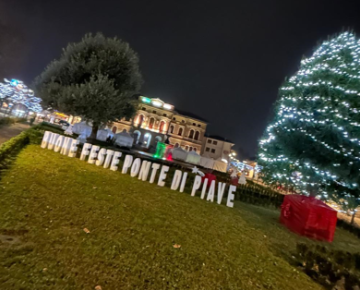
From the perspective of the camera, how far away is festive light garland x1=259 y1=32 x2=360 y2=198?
8672 millimetres

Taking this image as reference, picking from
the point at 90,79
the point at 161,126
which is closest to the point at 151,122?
the point at 161,126

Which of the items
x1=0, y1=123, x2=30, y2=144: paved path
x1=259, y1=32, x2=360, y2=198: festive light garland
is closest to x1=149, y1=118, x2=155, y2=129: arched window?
x1=0, y1=123, x2=30, y2=144: paved path

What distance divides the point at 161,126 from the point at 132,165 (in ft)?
138

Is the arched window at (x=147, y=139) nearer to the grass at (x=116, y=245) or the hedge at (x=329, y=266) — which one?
the grass at (x=116, y=245)

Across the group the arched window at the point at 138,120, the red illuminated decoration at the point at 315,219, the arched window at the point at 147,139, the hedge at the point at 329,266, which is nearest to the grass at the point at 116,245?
the hedge at the point at 329,266

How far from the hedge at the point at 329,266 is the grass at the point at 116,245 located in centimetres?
28

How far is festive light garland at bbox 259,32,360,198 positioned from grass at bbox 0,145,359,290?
509cm

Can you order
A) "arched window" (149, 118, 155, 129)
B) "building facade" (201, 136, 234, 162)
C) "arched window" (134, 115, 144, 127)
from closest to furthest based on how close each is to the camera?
"arched window" (134, 115, 144, 127) → "arched window" (149, 118, 155, 129) → "building facade" (201, 136, 234, 162)

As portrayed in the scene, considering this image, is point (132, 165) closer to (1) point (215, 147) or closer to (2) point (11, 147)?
(2) point (11, 147)

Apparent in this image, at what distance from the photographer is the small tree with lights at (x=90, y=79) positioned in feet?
46.4

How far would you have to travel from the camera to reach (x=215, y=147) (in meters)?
58.3

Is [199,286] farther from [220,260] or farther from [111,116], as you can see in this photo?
[111,116]

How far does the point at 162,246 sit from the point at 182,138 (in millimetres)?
49370

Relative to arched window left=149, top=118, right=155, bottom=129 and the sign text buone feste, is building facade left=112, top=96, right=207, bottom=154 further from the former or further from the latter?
the sign text buone feste
